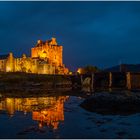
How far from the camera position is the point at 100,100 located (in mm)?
26500

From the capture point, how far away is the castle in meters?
95.6

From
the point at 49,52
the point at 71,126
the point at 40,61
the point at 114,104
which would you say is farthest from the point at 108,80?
the point at 71,126

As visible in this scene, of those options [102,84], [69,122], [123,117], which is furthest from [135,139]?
[102,84]

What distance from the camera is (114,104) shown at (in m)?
25.2

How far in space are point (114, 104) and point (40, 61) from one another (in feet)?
255

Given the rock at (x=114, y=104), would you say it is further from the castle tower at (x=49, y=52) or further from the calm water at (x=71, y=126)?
the castle tower at (x=49, y=52)

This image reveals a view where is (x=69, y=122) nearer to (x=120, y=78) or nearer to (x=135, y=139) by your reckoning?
(x=135, y=139)

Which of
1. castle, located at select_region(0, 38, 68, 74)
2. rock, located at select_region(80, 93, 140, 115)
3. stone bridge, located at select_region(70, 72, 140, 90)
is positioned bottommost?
rock, located at select_region(80, 93, 140, 115)

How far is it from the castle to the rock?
7094 centimetres

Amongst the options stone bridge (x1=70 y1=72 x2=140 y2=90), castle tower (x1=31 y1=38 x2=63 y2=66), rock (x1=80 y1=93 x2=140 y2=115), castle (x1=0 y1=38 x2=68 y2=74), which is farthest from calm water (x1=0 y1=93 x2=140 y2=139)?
castle tower (x1=31 y1=38 x2=63 y2=66)

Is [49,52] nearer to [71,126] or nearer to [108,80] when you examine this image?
[108,80]

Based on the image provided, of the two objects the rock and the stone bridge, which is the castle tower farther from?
the rock

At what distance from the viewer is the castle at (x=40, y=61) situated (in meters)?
95.6

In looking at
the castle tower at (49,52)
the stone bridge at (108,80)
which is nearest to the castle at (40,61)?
the castle tower at (49,52)
